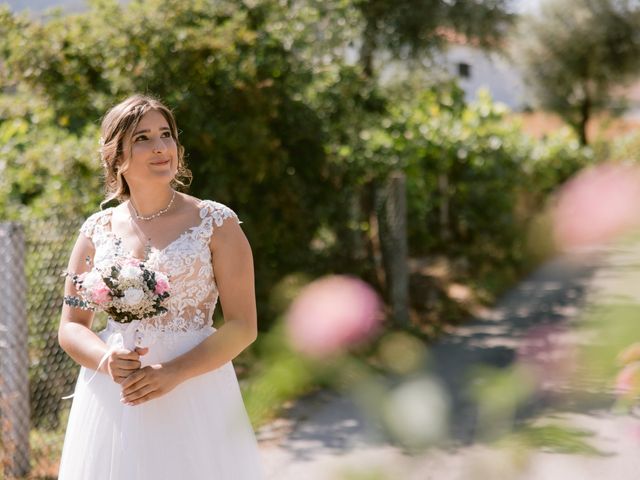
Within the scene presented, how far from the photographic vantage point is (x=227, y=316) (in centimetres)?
254

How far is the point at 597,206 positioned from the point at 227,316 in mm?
2016

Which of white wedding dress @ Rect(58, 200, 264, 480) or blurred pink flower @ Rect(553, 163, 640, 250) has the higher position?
blurred pink flower @ Rect(553, 163, 640, 250)

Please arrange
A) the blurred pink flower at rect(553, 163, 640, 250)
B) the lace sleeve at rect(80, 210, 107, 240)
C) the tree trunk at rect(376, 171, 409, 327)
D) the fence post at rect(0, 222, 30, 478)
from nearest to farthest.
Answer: the blurred pink flower at rect(553, 163, 640, 250)
the lace sleeve at rect(80, 210, 107, 240)
the fence post at rect(0, 222, 30, 478)
the tree trunk at rect(376, 171, 409, 327)

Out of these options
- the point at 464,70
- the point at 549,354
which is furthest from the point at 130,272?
the point at 464,70

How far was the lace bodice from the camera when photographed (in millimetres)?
2471

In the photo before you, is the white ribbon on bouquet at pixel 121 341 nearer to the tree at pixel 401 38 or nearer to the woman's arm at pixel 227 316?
the woman's arm at pixel 227 316

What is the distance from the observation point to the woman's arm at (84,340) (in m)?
2.34

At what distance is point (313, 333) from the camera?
818mm

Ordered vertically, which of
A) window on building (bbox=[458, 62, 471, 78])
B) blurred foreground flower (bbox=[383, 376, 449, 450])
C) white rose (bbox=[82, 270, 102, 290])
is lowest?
white rose (bbox=[82, 270, 102, 290])

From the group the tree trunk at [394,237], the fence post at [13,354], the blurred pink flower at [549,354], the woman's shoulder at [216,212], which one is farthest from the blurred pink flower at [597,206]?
the tree trunk at [394,237]

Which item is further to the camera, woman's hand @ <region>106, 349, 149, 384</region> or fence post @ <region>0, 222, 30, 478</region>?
fence post @ <region>0, 222, 30, 478</region>

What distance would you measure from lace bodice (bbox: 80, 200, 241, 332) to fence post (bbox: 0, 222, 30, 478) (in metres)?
2.07

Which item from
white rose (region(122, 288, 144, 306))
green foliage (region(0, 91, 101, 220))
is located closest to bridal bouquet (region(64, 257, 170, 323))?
white rose (region(122, 288, 144, 306))

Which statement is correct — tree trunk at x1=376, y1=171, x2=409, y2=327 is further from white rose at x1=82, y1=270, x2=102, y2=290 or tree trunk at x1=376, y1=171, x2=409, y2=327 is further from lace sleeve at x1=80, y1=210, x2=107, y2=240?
white rose at x1=82, y1=270, x2=102, y2=290
